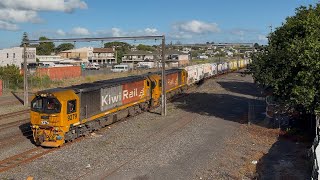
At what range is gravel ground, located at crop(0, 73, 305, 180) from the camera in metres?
17.0

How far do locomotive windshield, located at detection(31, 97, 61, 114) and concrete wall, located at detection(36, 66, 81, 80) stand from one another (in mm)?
40558

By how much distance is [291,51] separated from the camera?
23.2 meters

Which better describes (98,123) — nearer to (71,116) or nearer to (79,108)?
(79,108)

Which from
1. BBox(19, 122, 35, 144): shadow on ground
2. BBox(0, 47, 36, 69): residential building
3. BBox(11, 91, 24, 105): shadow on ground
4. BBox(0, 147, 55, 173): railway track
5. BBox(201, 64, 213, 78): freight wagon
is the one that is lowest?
BBox(0, 147, 55, 173): railway track

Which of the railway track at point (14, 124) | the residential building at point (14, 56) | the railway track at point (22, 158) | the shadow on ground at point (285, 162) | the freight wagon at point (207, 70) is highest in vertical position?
the residential building at point (14, 56)

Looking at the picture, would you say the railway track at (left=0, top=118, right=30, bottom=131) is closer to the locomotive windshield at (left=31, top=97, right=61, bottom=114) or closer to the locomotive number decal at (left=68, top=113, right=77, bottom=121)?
the locomotive windshield at (left=31, top=97, right=61, bottom=114)

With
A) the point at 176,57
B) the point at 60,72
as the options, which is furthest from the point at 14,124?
the point at 176,57

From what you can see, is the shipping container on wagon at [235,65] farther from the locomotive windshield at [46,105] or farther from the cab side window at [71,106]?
the locomotive windshield at [46,105]

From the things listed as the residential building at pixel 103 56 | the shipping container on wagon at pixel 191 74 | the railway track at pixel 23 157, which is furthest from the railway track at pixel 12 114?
the residential building at pixel 103 56

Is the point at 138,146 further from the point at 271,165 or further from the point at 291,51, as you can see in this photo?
the point at 291,51

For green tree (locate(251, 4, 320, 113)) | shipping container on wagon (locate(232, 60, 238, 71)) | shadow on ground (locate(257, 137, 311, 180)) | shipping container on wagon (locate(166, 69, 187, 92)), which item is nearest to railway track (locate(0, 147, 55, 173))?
shadow on ground (locate(257, 137, 311, 180))

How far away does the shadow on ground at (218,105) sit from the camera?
32.5 metres

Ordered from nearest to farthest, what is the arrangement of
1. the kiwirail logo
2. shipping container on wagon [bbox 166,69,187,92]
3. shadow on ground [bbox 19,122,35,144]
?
1. shadow on ground [bbox 19,122,35,144]
2. the kiwirail logo
3. shipping container on wagon [bbox 166,69,187,92]

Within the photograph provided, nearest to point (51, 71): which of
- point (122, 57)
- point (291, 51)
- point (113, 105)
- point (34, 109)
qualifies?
point (113, 105)
